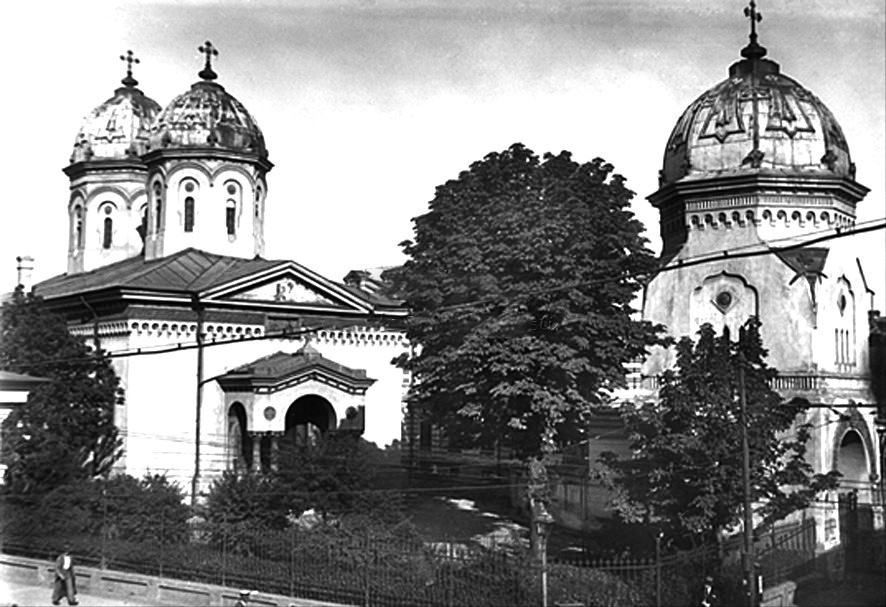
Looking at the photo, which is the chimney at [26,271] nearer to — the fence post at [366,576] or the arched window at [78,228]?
the arched window at [78,228]

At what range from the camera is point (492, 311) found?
23297mm

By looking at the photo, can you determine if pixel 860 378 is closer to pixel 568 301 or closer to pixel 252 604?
pixel 568 301

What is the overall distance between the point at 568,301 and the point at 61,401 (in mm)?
13429

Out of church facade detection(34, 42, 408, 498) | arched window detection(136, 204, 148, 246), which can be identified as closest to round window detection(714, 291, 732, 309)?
church facade detection(34, 42, 408, 498)

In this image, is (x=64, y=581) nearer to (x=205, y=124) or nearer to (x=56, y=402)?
(x=56, y=402)

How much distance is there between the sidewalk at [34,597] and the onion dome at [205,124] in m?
17.0

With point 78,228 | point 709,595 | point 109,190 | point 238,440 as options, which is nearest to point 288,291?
point 238,440

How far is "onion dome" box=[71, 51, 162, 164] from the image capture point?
135 feet

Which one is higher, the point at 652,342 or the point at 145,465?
the point at 652,342

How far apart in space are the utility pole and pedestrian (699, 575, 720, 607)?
61 centimetres

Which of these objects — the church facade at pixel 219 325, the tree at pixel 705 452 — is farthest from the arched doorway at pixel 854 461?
the church facade at pixel 219 325

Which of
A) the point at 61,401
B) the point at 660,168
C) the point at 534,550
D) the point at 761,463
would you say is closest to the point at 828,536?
the point at 761,463

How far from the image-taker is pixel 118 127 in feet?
135

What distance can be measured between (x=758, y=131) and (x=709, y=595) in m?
16.8
